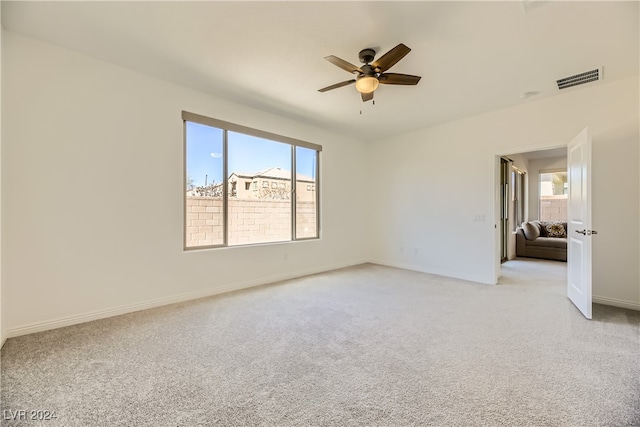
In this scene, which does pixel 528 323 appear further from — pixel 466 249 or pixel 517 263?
pixel 517 263

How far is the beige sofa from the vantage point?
20.3ft

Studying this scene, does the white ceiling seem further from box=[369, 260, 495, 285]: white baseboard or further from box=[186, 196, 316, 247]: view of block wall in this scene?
box=[369, 260, 495, 285]: white baseboard

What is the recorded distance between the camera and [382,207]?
578 centimetres

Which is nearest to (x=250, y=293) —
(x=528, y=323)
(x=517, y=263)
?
(x=528, y=323)

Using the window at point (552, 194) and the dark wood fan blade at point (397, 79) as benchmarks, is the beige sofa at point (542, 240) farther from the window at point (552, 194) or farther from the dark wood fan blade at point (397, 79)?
the dark wood fan blade at point (397, 79)

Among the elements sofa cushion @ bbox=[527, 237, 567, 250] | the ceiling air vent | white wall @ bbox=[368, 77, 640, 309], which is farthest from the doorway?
the ceiling air vent

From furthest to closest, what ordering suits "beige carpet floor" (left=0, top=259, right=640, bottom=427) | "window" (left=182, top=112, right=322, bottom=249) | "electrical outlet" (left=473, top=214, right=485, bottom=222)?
"electrical outlet" (left=473, top=214, right=485, bottom=222), "window" (left=182, top=112, right=322, bottom=249), "beige carpet floor" (left=0, top=259, right=640, bottom=427)

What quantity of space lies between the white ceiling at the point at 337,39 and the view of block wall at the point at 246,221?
157cm

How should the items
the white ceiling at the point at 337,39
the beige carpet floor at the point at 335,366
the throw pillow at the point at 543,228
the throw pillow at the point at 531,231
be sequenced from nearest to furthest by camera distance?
the beige carpet floor at the point at 335,366 < the white ceiling at the point at 337,39 < the throw pillow at the point at 531,231 < the throw pillow at the point at 543,228

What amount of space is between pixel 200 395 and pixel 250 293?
2.07m

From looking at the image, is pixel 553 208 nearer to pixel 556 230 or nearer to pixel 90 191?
pixel 556 230

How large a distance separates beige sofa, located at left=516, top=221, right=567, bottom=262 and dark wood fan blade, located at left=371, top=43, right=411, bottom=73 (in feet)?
20.8

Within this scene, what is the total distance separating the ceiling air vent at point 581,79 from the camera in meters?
3.02

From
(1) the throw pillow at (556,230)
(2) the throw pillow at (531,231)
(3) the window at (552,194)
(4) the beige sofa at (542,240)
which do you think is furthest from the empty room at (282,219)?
(3) the window at (552,194)
